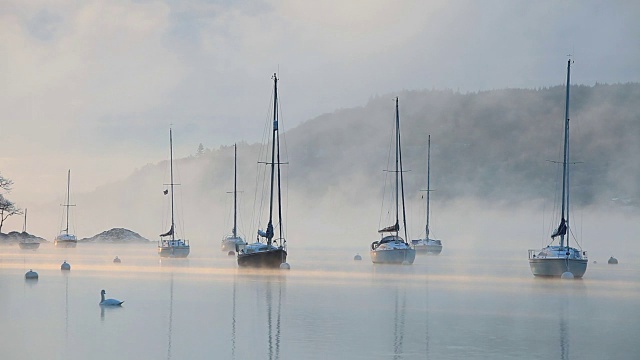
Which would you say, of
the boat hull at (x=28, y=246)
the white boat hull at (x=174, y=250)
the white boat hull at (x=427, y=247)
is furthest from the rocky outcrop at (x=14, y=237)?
the white boat hull at (x=427, y=247)

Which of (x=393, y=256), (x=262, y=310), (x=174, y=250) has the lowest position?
(x=174, y=250)

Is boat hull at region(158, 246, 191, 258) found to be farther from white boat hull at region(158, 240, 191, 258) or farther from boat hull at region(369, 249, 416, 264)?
boat hull at region(369, 249, 416, 264)

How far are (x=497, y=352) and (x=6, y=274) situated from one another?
4458 centimetres

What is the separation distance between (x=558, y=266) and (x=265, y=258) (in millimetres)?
19048

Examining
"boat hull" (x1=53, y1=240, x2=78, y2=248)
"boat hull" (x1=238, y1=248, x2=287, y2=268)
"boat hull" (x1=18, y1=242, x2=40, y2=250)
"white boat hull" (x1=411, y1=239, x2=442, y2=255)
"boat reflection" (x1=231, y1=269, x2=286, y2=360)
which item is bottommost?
"boat hull" (x1=53, y1=240, x2=78, y2=248)

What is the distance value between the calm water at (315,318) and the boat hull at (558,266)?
2.49 feet

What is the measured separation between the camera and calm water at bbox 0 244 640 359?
30.0m

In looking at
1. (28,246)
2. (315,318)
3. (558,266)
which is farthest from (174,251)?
(315,318)

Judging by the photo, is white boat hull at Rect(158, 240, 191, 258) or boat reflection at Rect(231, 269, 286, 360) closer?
boat reflection at Rect(231, 269, 286, 360)

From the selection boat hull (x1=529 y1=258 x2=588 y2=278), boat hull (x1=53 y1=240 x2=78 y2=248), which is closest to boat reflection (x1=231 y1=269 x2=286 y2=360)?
boat hull (x1=529 y1=258 x2=588 y2=278)

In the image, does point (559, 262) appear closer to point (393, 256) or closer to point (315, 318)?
point (393, 256)

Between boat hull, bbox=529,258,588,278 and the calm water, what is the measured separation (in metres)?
0.76

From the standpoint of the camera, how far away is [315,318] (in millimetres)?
38406

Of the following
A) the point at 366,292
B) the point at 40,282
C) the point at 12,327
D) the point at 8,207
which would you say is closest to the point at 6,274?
the point at 40,282
